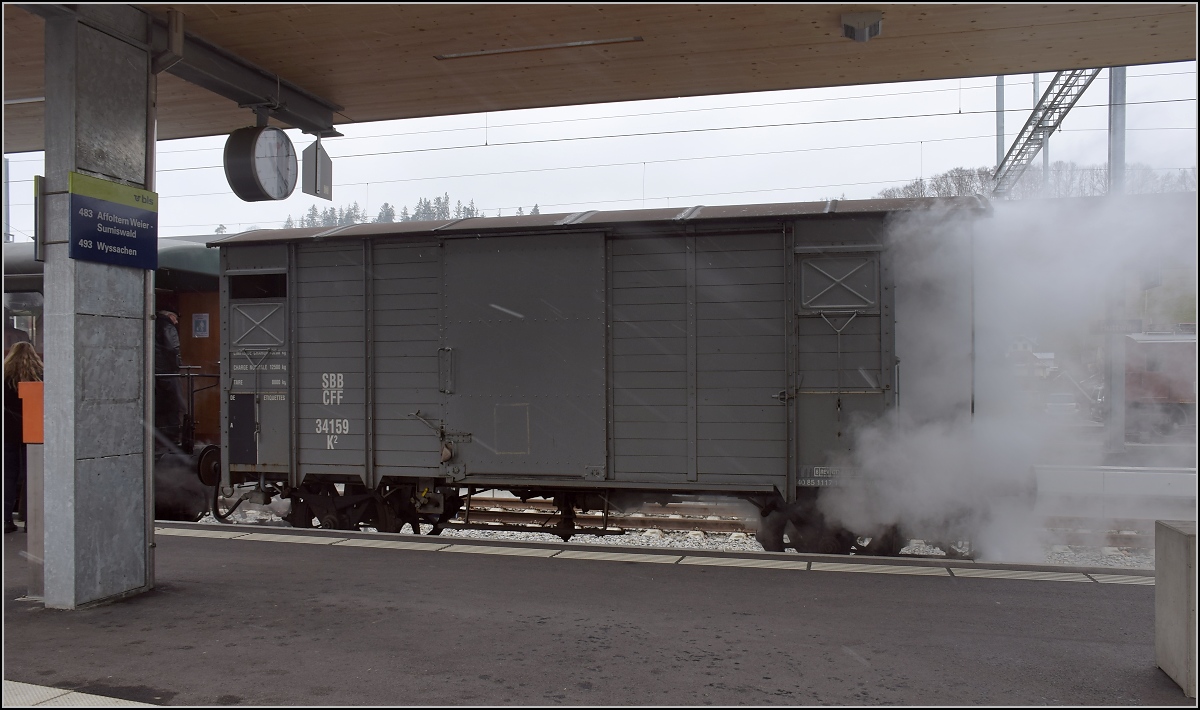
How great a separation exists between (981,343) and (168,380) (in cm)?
849

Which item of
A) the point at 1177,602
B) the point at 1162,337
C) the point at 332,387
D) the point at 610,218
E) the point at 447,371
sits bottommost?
the point at 1177,602

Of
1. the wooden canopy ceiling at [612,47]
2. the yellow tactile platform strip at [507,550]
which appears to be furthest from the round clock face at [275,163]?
the yellow tactile platform strip at [507,550]

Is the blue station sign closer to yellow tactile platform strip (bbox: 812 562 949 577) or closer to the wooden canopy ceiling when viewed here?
the wooden canopy ceiling

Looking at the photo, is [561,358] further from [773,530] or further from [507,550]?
[773,530]

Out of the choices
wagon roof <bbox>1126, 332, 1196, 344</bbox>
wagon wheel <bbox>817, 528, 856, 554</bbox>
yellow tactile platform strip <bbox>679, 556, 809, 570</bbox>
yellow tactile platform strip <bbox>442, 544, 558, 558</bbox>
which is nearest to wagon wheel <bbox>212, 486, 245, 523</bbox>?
yellow tactile platform strip <bbox>442, 544, 558, 558</bbox>

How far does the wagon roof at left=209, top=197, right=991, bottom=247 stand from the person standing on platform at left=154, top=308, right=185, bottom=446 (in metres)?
1.38

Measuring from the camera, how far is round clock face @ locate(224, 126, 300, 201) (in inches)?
242

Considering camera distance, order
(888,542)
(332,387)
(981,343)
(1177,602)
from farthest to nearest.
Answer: (332,387) → (888,542) → (981,343) → (1177,602)

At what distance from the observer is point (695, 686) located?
12.0 feet

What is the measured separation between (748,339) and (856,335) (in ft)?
2.96

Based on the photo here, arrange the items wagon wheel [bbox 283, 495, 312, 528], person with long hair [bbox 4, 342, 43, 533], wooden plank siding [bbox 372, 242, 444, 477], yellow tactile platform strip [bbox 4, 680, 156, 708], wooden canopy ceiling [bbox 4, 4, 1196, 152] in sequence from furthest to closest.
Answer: wagon wheel [bbox 283, 495, 312, 528] < wooden plank siding [bbox 372, 242, 444, 477] < person with long hair [bbox 4, 342, 43, 533] < wooden canopy ceiling [bbox 4, 4, 1196, 152] < yellow tactile platform strip [bbox 4, 680, 156, 708]

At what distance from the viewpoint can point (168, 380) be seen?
9.24m

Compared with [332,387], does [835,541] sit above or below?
below

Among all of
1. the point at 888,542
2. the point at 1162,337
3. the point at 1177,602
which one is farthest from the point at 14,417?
the point at 1162,337
